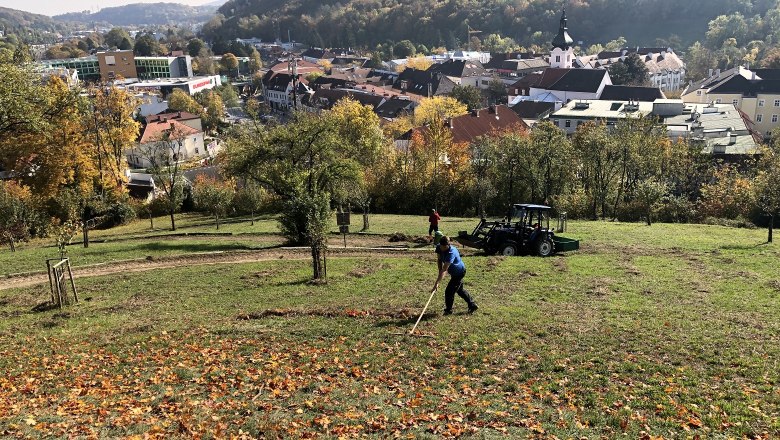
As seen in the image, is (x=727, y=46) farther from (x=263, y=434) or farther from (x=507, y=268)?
(x=263, y=434)

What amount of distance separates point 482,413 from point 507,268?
10927mm

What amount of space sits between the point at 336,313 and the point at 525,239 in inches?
392

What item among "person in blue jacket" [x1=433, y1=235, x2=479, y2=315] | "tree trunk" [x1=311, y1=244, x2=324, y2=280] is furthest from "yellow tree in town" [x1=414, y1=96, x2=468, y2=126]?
"person in blue jacket" [x1=433, y1=235, x2=479, y2=315]

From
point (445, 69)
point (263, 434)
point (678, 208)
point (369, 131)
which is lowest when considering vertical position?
point (678, 208)

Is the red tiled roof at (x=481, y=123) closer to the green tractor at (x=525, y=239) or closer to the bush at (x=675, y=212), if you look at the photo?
the bush at (x=675, y=212)

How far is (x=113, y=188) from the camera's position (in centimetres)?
4409

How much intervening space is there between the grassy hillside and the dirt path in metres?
2.43

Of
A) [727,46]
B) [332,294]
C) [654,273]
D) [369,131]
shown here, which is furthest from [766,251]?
[727,46]

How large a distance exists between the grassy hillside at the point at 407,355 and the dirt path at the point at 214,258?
243 centimetres

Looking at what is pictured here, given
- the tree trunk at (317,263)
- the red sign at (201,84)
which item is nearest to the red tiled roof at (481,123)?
the tree trunk at (317,263)

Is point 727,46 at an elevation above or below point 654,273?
above

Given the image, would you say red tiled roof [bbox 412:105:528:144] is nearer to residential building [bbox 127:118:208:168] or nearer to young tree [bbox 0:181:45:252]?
residential building [bbox 127:118:208:168]

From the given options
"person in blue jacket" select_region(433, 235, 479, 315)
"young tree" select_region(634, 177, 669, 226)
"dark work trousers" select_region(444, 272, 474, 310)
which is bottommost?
"young tree" select_region(634, 177, 669, 226)

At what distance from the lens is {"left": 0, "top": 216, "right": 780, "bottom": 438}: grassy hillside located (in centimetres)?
984
